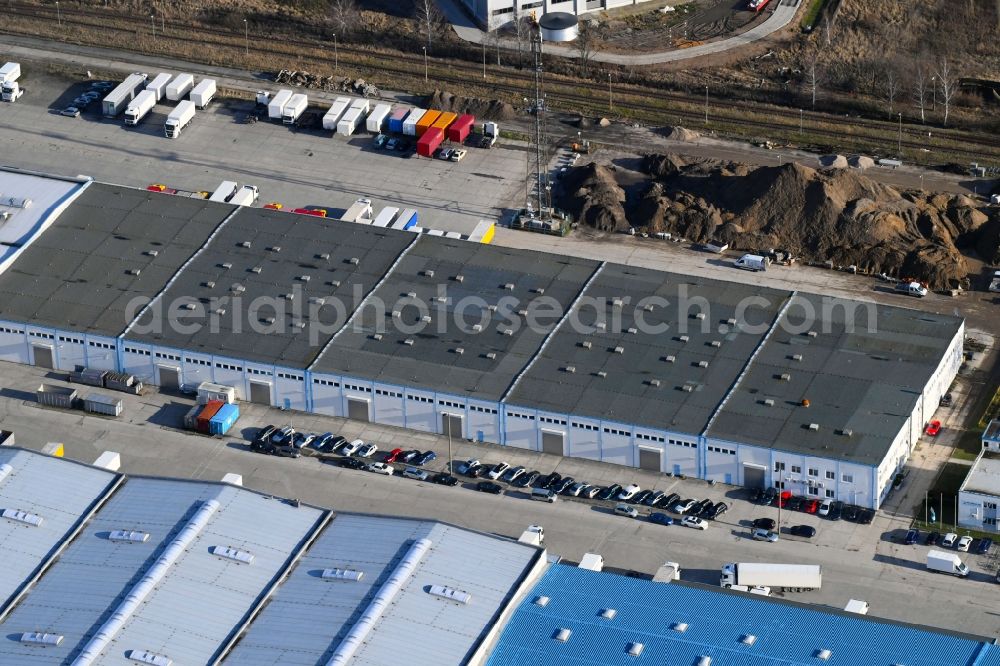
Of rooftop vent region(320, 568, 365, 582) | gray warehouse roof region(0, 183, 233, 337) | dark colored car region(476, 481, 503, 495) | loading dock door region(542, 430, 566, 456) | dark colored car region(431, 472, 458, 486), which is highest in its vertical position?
gray warehouse roof region(0, 183, 233, 337)

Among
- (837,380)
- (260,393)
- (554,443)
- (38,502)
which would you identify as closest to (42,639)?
(38,502)

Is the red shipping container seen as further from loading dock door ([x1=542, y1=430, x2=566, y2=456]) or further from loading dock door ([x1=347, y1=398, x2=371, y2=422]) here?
loading dock door ([x1=542, y1=430, x2=566, y2=456])

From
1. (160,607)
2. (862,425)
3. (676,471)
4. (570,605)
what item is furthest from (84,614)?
(862,425)

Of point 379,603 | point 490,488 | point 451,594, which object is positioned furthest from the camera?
point 490,488

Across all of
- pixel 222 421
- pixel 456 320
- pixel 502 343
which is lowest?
pixel 222 421

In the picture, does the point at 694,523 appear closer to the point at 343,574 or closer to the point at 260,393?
the point at 343,574

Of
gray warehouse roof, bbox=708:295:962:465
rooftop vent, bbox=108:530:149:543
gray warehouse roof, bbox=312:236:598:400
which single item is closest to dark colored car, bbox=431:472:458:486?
gray warehouse roof, bbox=312:236:598:400
